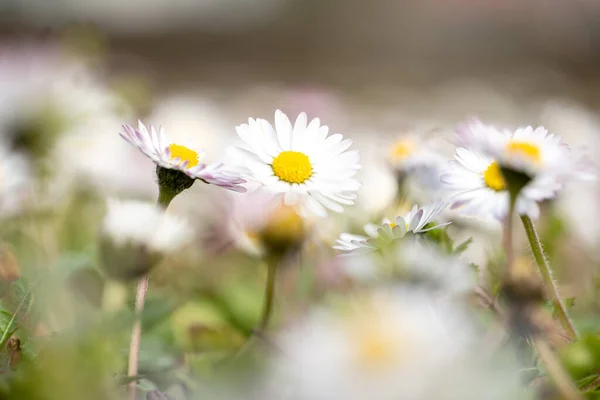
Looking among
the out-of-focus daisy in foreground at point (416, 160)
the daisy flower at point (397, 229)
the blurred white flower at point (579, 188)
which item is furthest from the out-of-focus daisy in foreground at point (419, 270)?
the blurred white flower at point (579, 188)

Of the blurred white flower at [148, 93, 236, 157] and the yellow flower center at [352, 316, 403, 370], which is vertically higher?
the blurred white flower at [148, 93, 236, 157]

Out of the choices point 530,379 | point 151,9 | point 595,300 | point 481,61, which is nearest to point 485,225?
point 595,300

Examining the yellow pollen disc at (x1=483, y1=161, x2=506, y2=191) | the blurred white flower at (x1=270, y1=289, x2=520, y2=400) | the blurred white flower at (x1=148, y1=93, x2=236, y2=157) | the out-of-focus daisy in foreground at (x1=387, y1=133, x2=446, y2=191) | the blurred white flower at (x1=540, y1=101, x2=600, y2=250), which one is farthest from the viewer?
the blurred white flower at (x1=148, y1=93, x2=236, y2=157)

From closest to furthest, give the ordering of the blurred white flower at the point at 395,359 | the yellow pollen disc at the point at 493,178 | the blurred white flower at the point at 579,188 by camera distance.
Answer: the blurred white flower at the point at 395,359
the yellow pollen disc at the point at 493,178
the blurred white flower at the point at 579,188

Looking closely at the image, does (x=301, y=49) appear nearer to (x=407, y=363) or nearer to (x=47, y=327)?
(x=47, y=327)

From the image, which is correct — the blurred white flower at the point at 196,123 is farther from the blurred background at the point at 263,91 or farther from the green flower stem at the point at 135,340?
the green flower stem at the point at 135,340

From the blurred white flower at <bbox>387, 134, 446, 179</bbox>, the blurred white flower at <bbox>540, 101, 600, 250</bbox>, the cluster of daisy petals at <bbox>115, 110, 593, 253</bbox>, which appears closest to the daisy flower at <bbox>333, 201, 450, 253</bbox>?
the cluster of daisy petals at <bbox>115, 110, 593, 253</bbox>

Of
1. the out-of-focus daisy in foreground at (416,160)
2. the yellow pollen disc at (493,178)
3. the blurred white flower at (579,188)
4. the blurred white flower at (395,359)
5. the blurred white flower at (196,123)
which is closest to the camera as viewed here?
the blurred white flower at (395,359)

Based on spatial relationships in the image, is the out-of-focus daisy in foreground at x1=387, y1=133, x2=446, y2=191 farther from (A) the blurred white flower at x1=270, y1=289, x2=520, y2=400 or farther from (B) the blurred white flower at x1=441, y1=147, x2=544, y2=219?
(A) the blurred white flower at x1=270, y1=289, x2=520, y2=400
